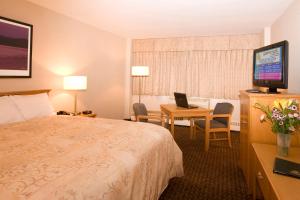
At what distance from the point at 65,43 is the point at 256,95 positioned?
3.59m

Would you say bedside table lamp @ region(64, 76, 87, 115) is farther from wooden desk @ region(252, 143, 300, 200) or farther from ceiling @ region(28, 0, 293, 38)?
wooden desk @ region(252, 143, 300, 200)

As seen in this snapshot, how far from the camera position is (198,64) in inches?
247

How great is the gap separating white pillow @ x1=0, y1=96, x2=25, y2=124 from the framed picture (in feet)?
1.81

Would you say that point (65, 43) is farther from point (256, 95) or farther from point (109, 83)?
point (256, 95)

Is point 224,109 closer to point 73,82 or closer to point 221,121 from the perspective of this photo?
point 221,121

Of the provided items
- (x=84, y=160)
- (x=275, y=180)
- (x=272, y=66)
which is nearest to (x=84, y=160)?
(x=84, y=160)

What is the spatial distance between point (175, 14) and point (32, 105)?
2.89 metres

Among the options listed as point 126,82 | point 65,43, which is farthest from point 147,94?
point 65,43

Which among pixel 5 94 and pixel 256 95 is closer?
pixel 256 95

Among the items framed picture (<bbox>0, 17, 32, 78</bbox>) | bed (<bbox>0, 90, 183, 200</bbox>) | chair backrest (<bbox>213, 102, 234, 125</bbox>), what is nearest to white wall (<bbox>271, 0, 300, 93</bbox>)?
chair backrest (<bbox>213, 102, 234, 125</bbox>)

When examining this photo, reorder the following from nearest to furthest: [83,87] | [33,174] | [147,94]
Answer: [33,174] → [83,87] → [147,94]

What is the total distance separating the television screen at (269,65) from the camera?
2.53 metres

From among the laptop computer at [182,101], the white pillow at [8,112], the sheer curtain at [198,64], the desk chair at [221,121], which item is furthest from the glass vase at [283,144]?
the sheer curtain at [198,64]

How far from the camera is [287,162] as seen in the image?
1.82m
